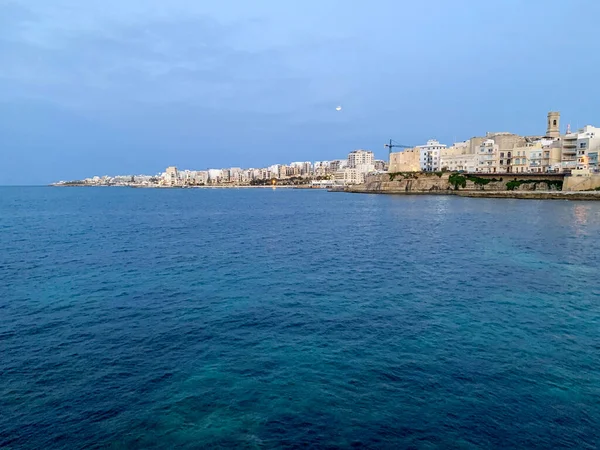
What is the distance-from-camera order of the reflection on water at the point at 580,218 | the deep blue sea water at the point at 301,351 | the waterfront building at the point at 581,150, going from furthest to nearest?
the waterfront building at the point at 581,150
the reflection on water at the point at 580,218
the deep blue sea water at the point at 301,351

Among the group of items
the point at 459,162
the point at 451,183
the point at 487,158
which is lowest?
the point at 451,183

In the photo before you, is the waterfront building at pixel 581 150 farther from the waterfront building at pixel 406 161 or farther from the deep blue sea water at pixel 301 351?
the deep blue sea water at pixel 301 351

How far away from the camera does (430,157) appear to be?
163625 millimetres

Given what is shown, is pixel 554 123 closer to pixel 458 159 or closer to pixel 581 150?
pixel 458 159

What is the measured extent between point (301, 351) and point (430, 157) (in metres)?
159

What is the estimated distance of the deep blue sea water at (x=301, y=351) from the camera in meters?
11.8

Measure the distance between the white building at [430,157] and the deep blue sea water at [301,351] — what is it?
132m

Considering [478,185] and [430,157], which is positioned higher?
[430,157]

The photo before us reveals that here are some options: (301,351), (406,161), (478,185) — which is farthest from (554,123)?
(301,351)

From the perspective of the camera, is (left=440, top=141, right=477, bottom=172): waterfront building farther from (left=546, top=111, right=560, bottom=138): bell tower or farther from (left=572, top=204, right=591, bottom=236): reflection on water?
(left=572, top=204, right=591, bottom=236): reflection on water

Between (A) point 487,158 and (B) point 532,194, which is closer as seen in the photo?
(B) point 532,194

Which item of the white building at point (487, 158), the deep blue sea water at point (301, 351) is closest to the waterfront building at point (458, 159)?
the white building at point (487, 158)

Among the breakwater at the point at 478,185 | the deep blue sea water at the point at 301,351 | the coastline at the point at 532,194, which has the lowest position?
the deep blue sea water at the point at 301,351

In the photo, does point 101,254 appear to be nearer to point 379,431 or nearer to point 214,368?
point 214,368
